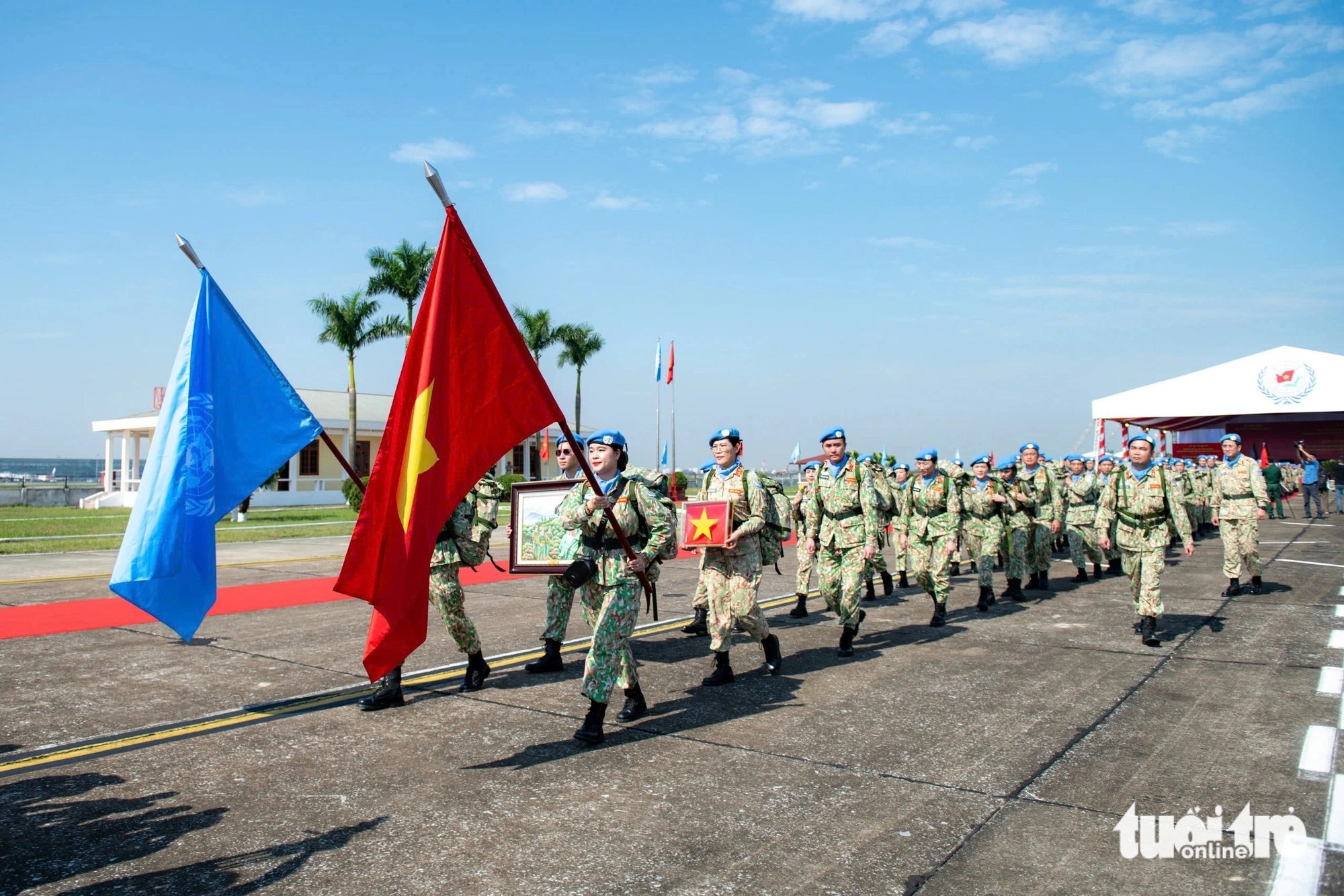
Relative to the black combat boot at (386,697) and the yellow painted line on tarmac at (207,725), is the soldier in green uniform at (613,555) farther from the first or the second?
the yellow painted line on tarmac at (207,725)

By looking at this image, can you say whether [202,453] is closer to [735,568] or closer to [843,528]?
[735,568]

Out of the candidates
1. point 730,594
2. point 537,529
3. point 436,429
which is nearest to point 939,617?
point 730,594

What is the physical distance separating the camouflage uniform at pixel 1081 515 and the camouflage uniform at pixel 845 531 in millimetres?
6466

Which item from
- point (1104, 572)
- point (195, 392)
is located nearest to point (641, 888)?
point (195, 392)

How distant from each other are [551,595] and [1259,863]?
515 centimetres

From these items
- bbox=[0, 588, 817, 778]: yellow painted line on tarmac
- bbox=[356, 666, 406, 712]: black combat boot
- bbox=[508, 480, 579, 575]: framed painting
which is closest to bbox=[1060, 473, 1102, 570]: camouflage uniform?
bbox=[508, 480, 579, 575]: framed painting

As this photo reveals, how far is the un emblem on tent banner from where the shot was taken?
37969 mm

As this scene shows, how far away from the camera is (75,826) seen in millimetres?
4309

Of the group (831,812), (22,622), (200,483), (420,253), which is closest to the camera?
(831,812)

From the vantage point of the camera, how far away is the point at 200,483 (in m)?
5.80

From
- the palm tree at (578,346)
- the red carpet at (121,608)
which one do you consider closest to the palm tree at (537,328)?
the palm tree at (578,346)

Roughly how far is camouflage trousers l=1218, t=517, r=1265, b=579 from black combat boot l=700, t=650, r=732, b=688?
828 cm

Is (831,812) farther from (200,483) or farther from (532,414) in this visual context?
(200,483)

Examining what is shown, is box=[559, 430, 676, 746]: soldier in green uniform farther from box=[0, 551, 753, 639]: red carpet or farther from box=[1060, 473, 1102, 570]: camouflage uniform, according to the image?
box=[1060, 473, 1102, 570]: camouflage uniform
